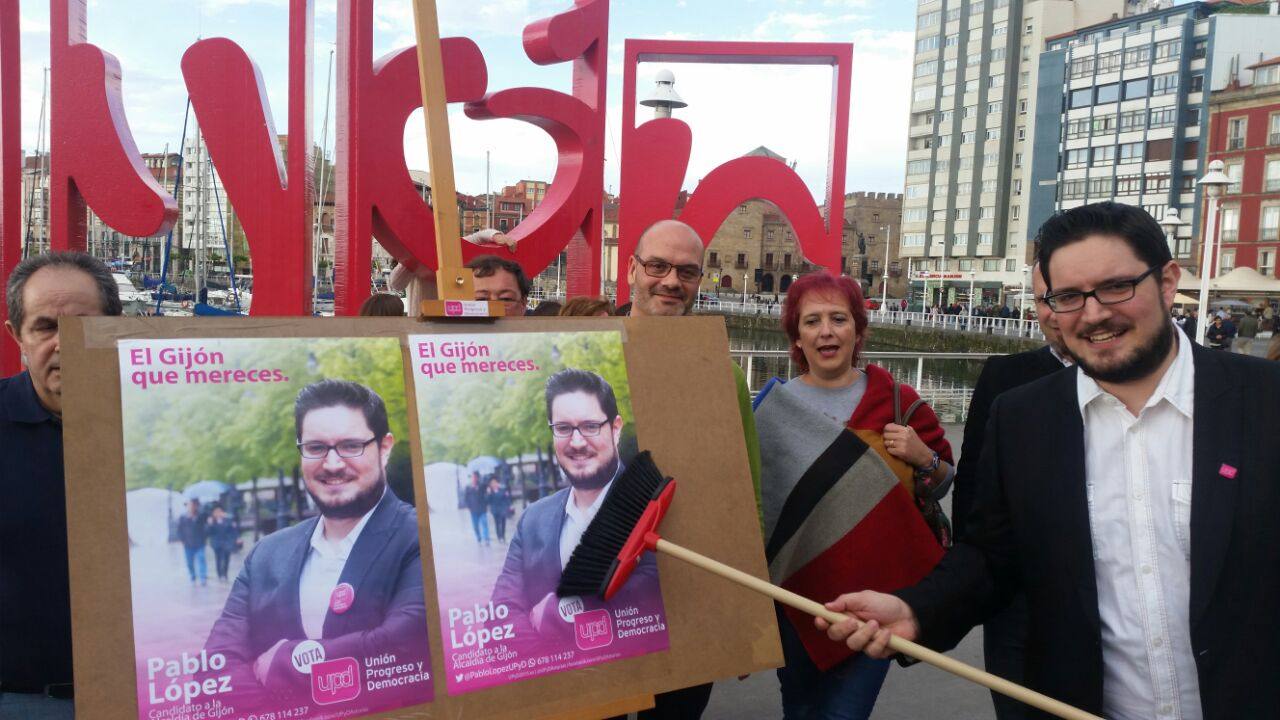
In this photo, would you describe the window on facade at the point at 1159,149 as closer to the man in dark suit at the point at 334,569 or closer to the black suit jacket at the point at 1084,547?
the black suit jacket at the point at 1084,547

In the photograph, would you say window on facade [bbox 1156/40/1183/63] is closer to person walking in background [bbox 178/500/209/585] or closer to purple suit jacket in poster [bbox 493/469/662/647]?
purple suit jacket in poster [bbox 493/469/662/647]

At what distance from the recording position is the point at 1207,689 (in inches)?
75.9

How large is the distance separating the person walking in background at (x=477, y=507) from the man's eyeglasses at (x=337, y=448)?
0.24 metres

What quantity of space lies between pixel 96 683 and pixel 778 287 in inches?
4116

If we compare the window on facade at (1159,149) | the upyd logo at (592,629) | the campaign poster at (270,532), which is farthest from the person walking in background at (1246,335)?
the campaign poster at (270,532)

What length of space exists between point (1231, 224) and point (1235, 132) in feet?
17.4

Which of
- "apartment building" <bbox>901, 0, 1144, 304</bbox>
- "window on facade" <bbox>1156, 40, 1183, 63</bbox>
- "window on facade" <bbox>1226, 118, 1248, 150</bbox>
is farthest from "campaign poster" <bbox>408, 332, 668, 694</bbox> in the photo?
"apartment building" <bbox>901, 0, 1144, 304</bbox>

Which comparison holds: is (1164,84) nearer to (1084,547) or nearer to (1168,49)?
(1168,49)

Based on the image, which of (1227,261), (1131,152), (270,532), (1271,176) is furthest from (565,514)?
(1131,152)

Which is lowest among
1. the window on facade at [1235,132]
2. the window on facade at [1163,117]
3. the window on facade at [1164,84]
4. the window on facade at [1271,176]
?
Result: the window on facade at [1271,176]

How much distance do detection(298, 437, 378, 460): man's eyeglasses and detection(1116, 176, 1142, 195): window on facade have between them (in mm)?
68140

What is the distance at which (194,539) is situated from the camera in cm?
166

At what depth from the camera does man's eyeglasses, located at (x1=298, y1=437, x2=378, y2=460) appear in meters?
1.80

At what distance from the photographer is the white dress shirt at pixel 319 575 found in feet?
5.64
